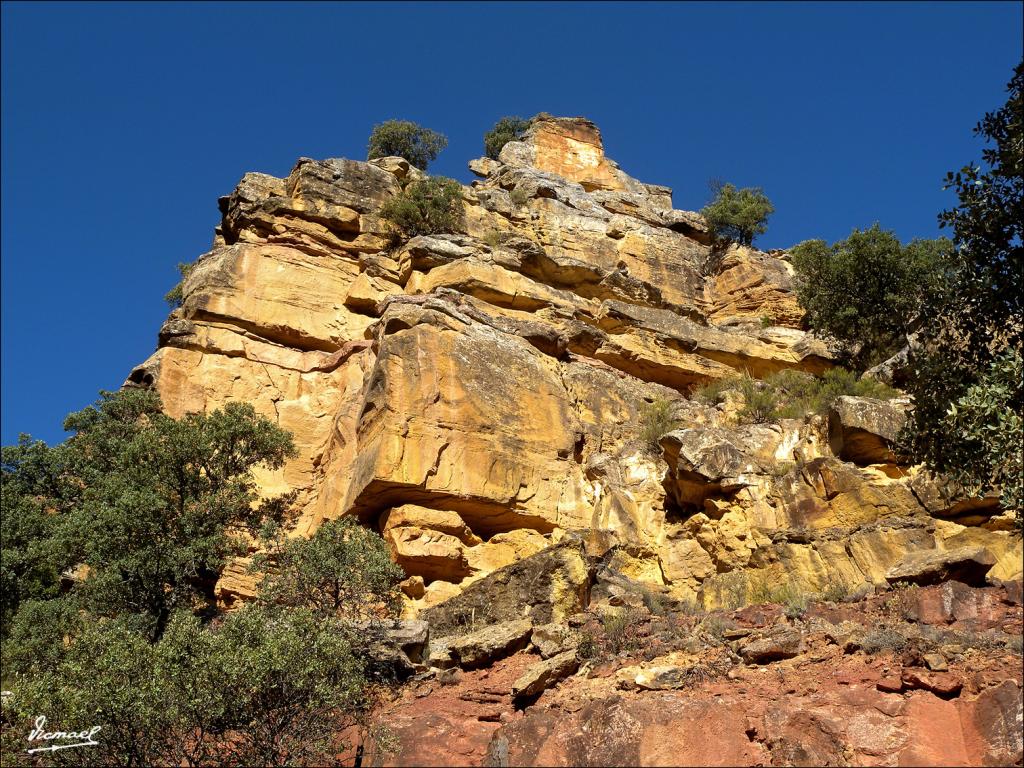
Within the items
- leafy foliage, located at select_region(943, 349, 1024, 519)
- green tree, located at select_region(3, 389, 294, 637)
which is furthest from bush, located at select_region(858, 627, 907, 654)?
green tree, located at select_region(3, 389, 294, 637)

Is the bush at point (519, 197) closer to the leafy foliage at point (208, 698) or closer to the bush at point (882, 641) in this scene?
the leafy foliage at point (208, 698)

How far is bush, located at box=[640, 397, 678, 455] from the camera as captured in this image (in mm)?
23344

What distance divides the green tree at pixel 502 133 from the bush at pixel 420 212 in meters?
19.4

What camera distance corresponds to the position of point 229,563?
67.9ft

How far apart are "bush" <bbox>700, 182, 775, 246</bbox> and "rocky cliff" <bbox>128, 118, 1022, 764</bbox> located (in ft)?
11.2

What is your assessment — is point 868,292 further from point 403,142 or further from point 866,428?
point 403,142

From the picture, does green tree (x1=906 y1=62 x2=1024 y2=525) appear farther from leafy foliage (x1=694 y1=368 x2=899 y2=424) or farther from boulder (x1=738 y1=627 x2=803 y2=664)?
leafy foliage (x1=694 y1=368 x2=899 y2=424)

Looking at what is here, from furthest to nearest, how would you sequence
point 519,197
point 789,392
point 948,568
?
point 519,197, point 789,392, point 948,568

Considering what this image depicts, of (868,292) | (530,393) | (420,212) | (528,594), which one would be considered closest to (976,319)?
(528,594)

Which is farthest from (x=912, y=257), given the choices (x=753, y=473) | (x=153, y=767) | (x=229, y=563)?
(x=153, y=767)

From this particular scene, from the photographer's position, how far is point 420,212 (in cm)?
3023

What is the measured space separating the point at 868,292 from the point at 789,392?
6125 millimetres

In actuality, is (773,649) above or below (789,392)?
below

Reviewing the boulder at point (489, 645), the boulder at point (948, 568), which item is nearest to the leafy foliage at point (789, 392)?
the boulder at point (948, 568)
